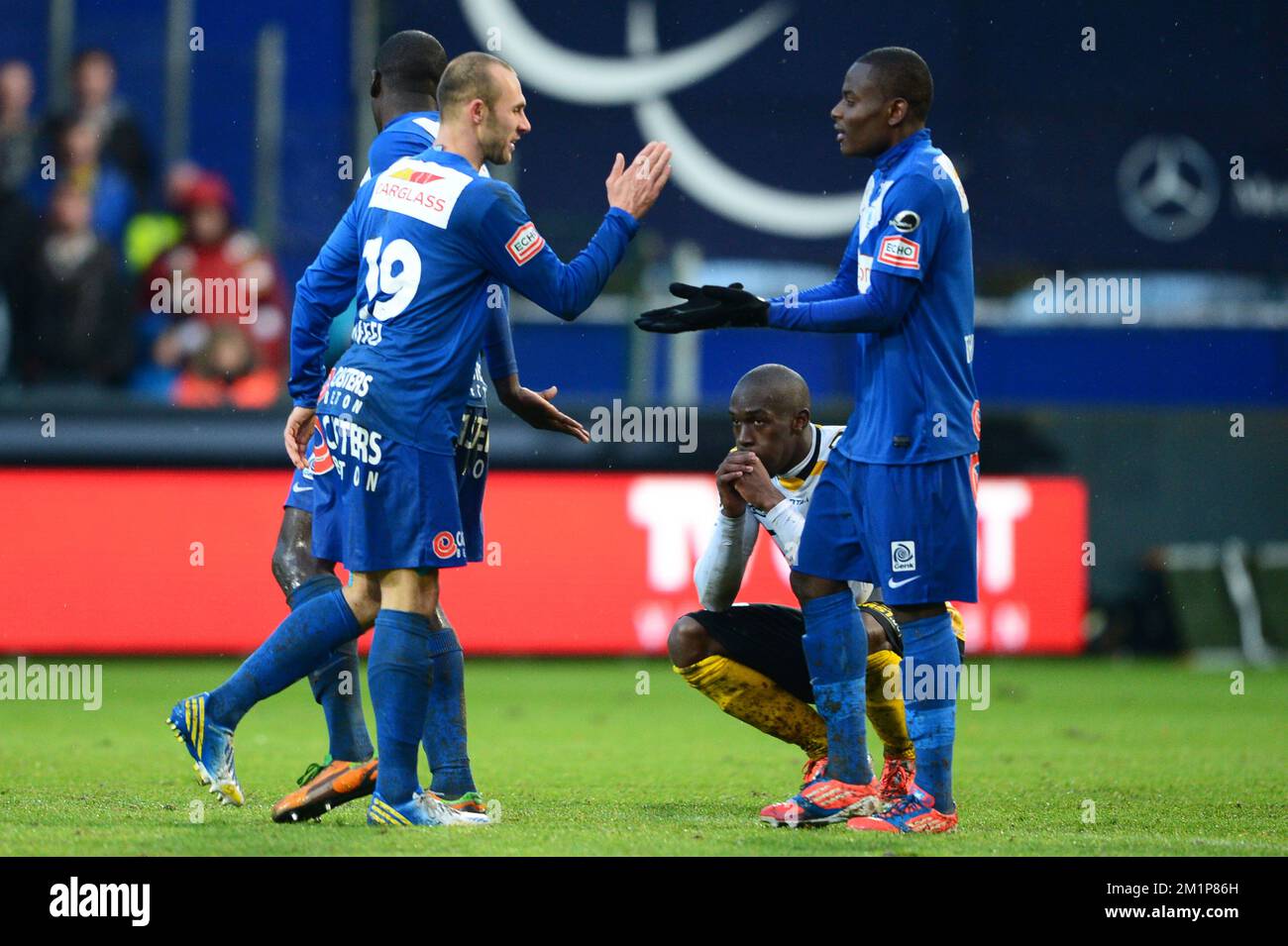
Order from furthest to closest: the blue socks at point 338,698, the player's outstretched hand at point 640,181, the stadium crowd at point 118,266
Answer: the stadium crowd at point 118,266, the blue socks at point 338,698, the player's outstretched hand at point 640,181

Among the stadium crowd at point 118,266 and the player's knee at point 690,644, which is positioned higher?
the stadium crowd at point 118,266

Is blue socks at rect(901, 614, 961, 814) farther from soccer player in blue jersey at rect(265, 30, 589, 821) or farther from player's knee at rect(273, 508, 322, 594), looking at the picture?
player's knee at rect(273, 508, 322, 594)

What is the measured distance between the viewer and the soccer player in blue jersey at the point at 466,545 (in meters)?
5.08

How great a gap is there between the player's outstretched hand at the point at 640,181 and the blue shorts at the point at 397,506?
811mm

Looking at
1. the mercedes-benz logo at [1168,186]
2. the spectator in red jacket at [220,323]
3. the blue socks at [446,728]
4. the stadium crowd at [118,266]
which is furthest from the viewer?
the mercedes-benz logo at [1168,186]

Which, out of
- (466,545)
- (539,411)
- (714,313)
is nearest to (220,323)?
(539,411)

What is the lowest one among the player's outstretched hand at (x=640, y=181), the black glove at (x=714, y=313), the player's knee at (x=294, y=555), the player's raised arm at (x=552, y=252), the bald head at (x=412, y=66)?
the player's knee at (x=294, y=555)

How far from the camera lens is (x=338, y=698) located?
542cm

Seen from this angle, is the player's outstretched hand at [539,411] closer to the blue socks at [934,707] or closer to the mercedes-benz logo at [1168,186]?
the blue socks at [934,707]

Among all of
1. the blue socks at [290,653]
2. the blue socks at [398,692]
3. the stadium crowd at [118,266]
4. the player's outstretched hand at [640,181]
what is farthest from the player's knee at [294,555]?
the stadium crowd at [118,266]

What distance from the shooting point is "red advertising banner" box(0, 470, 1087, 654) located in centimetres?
1003

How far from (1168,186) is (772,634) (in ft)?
25.7

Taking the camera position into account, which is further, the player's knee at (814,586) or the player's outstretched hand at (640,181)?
the player's knee at (814,586)

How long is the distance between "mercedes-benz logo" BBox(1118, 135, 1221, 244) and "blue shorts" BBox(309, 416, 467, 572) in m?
8.45
